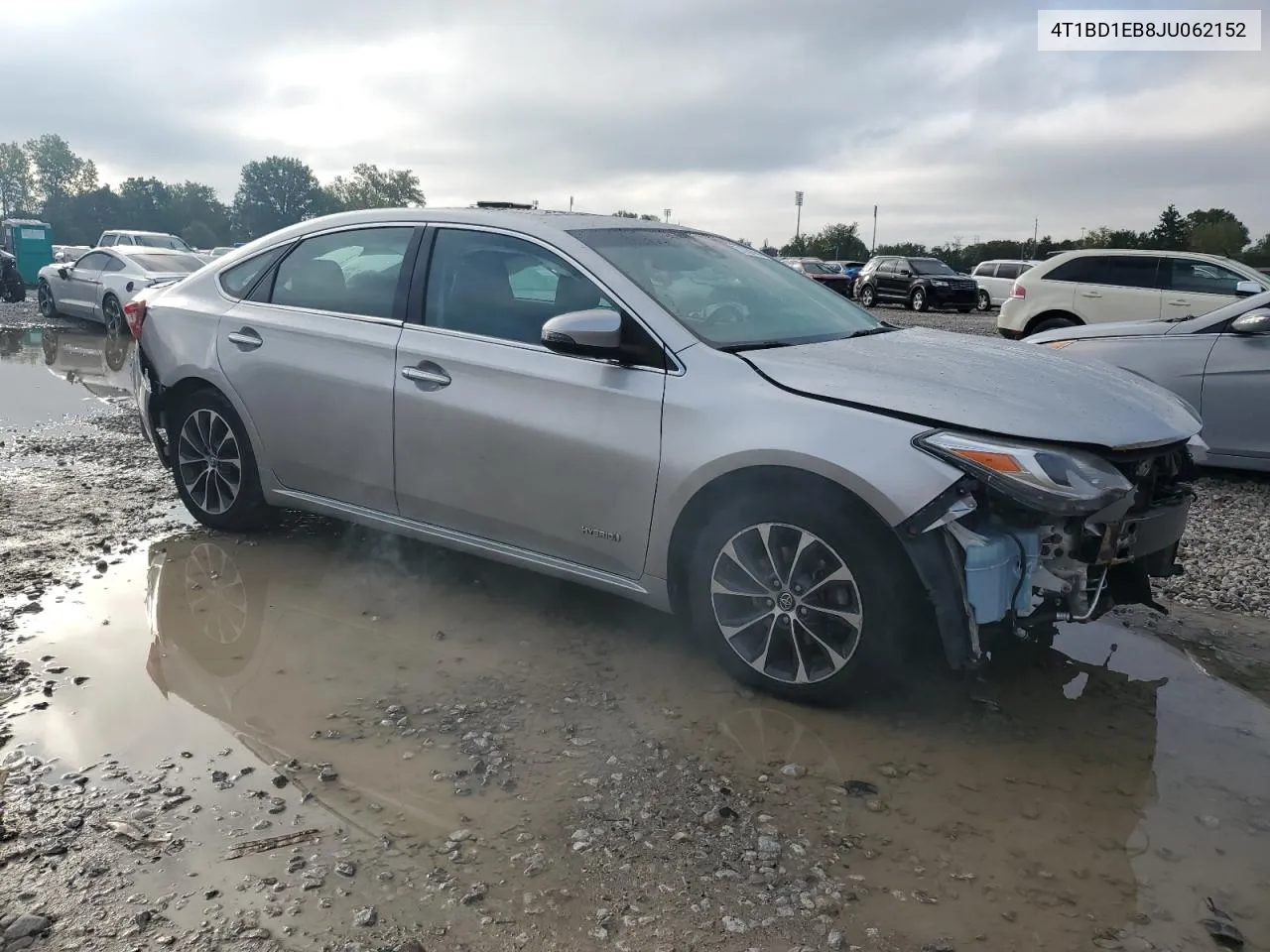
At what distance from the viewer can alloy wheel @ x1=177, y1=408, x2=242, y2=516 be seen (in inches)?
201

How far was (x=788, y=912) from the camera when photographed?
2439 millimetres

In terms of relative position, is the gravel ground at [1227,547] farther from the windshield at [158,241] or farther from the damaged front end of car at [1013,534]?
the windshield at [158,241]

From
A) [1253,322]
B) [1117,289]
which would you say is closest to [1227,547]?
[1253,322]

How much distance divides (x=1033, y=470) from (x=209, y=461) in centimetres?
403

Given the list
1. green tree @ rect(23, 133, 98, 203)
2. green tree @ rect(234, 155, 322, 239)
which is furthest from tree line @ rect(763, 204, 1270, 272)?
green tree @ rect(23, 133, 98, 203)

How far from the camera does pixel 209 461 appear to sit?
5.18 m

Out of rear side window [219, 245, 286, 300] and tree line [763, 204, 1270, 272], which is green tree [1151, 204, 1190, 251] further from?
rear side window [219, 245, 286, 300]

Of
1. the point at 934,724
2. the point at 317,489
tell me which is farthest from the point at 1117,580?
the point at 317,489

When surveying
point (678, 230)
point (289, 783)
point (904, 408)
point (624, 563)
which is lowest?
point (289, 783)

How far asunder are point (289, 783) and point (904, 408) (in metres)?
2.23

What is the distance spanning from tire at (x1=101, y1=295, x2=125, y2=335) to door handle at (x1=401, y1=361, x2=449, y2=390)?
12.9 metres

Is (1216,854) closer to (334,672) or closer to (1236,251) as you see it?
(334,672)

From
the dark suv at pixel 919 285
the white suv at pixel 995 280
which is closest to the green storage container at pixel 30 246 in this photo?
the dark suv at pixel 919 285

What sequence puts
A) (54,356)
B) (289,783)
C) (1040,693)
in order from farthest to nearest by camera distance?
(54,356) < (1040,693) < (289,783)
